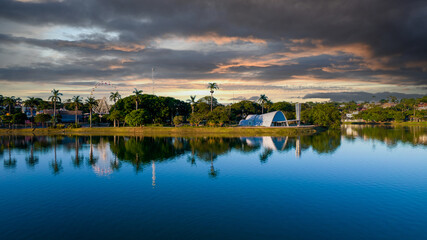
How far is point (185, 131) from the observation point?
344 ft

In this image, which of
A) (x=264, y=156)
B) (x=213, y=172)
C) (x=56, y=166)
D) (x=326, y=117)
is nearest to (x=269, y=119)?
(x=326, y=117)

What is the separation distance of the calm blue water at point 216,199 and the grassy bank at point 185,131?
176 ft

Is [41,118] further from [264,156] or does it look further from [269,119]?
[264,156]

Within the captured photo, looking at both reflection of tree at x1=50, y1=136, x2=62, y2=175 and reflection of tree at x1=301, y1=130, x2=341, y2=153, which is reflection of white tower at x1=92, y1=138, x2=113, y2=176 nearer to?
reflection of tree at x1=50, y1=136, x2=62, y2=175

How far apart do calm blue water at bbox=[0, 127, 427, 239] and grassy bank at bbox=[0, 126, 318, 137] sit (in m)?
53.6

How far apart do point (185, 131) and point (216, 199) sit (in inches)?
3140

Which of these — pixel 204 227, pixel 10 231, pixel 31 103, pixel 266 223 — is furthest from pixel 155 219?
pixel 31 103

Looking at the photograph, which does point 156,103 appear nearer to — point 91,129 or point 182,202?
point 91,129

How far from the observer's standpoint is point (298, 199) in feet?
84.9

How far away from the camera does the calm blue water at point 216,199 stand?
19.2 meters

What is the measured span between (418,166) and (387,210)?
25622 mm

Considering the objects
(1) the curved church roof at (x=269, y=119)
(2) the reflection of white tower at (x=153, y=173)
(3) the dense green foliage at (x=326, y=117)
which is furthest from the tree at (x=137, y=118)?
(3) the dense green foliage at (x=326, y=117)

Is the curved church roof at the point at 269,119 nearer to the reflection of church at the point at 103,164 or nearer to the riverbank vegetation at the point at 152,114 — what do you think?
the riverbank vegetation at the point at 152,114

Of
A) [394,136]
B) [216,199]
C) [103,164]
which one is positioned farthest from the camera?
[394,136]
